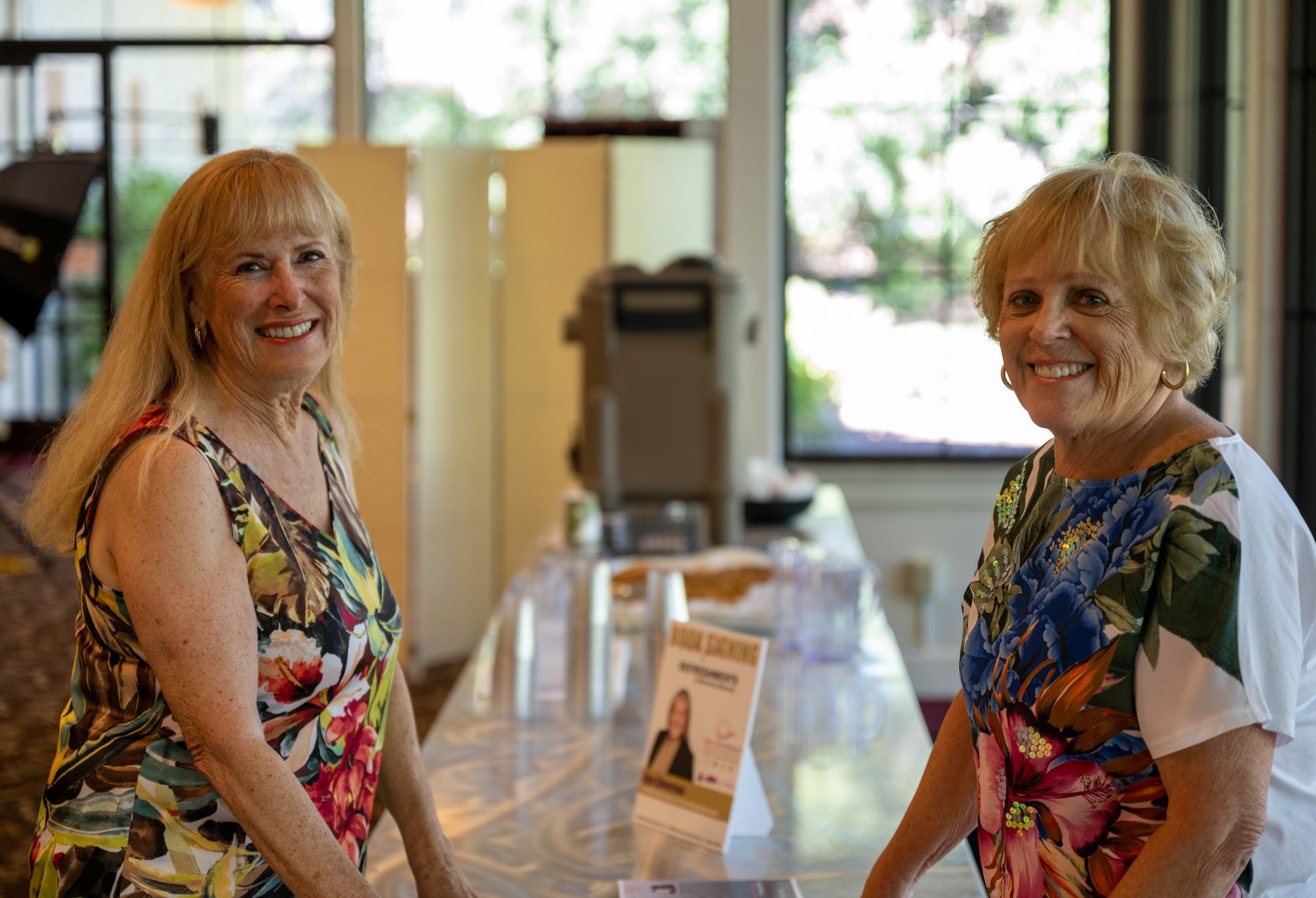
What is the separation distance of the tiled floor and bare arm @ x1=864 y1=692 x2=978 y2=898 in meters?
1.81

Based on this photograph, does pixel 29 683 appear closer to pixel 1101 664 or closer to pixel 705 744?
pixel 705 744

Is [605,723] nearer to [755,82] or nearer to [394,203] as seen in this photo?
[394,203]

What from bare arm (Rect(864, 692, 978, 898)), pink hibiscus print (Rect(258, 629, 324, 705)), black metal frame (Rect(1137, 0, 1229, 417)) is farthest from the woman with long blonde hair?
black metal frame (Rect(1137, 0, 1229, 417))

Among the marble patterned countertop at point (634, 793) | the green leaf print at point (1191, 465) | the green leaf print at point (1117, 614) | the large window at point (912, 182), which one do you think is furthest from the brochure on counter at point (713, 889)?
the large window at point (912, 182)

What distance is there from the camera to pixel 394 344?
4.76 m

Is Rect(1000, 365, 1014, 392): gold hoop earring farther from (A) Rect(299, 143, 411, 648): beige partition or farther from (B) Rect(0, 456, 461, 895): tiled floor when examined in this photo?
(A) Rect(299, 143, 411, 648): beige partition

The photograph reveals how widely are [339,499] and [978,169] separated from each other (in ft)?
14.0

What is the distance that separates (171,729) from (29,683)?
4077 millimetres

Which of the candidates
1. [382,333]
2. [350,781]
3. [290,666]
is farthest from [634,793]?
[382,333]

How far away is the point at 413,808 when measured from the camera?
5.11ft

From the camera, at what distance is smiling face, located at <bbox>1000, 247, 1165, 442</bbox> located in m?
1.14

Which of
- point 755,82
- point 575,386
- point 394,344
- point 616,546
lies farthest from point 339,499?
point 755,82

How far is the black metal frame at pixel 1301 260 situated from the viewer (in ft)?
11.6

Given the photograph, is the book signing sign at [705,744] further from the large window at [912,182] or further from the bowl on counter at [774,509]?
the large window at [912,182]
